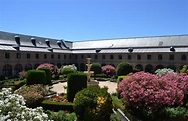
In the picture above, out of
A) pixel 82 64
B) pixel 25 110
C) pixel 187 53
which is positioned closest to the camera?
pixel 25 110

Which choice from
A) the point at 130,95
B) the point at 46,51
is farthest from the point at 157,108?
the point at 46,51

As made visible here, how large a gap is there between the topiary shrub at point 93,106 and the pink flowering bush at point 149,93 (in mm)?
1580

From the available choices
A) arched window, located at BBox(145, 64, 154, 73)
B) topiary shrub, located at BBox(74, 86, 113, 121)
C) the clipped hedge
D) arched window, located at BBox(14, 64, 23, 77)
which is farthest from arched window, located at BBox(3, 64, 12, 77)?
topiary shrub, located at BBox(74, 86, 113, 121)

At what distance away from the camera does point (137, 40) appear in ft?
154

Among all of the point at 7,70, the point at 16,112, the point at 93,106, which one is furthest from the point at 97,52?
the point at 16,112

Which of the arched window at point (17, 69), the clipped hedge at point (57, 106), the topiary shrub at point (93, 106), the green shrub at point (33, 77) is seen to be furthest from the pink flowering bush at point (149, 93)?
the arched window at point (17, 69)

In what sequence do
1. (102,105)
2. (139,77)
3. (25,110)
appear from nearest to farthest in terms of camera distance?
(25,110) → (102,105) → (139,77)

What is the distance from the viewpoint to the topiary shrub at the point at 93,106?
33.9ft

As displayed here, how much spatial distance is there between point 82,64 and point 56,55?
8.00 metres

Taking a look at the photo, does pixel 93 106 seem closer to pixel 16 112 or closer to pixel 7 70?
pixel 16 112

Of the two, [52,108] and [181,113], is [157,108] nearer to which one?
[181,113]

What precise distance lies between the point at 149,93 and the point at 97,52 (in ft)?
122

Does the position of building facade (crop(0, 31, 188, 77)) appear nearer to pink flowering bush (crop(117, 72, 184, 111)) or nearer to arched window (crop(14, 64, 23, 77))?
arched window (crop(14, 64, 23, 77))

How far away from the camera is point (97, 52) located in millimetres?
47688
